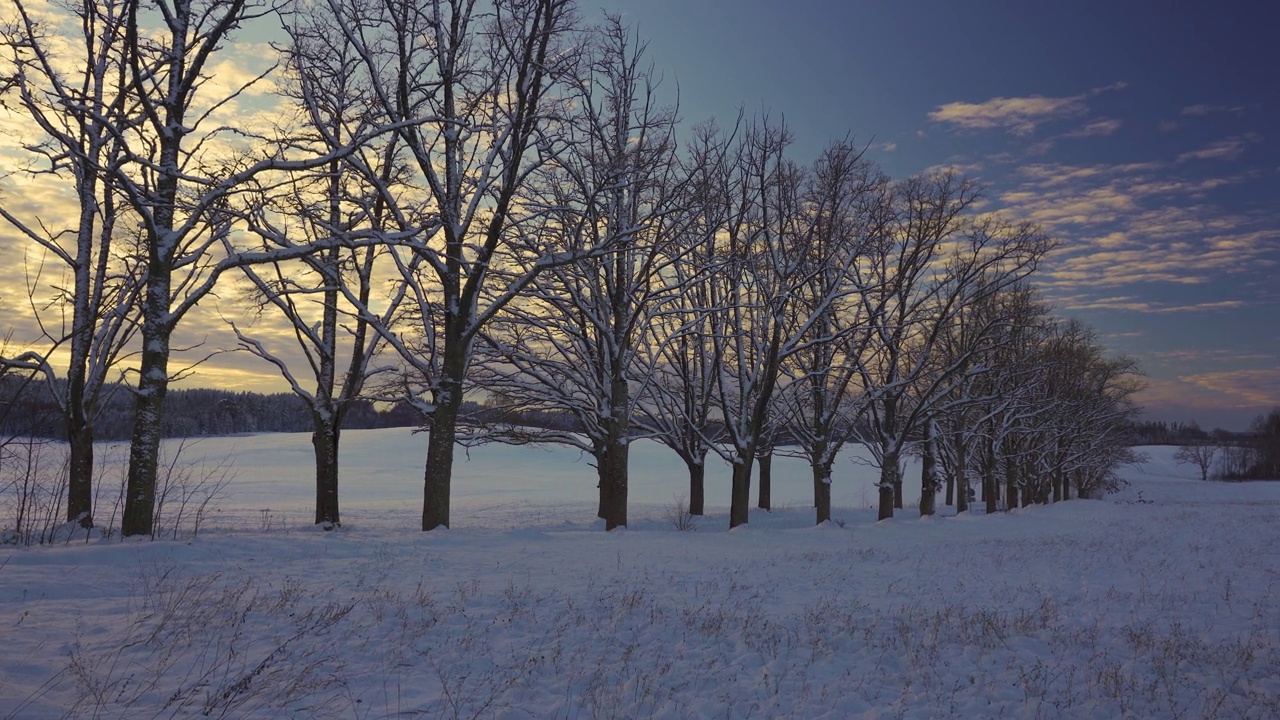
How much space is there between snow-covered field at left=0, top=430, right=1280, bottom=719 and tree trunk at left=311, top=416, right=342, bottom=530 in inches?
180

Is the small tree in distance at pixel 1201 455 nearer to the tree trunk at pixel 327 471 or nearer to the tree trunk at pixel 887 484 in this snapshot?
the tree trunk at pixel 887 484

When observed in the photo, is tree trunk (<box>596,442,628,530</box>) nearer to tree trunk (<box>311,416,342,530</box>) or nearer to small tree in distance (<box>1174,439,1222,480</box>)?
tree trunk (<box>311,416,342,530</box>)

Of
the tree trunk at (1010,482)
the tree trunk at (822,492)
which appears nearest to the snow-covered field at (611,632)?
the tree trunk at (822,492)

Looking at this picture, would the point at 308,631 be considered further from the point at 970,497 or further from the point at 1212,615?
the point at 970,497

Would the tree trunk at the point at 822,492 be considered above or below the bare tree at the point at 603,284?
below

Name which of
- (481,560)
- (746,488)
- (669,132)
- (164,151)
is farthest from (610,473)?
(164,151)

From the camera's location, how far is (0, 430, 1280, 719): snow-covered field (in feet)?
16.8

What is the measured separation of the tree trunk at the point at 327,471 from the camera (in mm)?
16234

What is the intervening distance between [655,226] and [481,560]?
36.5ft

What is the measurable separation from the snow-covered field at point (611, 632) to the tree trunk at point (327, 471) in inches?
180

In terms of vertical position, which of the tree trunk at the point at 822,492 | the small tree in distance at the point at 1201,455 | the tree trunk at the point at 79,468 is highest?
the tree trunk at the point at 79,468

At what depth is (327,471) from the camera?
16656 mm

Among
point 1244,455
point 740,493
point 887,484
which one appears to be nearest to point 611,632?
point 740,493

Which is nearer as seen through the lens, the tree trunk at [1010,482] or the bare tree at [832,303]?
the bare tree at [832,303]
